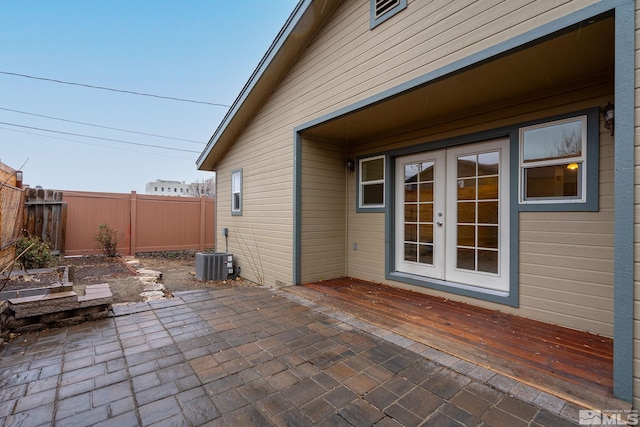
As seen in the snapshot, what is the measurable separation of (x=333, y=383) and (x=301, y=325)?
110 centimetres

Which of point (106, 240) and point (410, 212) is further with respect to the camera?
point (106, 240)

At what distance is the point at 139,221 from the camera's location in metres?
8.91

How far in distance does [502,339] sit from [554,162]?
6.54ft

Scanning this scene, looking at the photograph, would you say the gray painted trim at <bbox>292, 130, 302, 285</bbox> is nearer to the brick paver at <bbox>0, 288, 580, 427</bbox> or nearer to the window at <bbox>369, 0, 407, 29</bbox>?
the brick paver at <bbox>0, 288, 580, 427</bbox>

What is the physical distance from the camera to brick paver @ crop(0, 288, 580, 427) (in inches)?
64.4

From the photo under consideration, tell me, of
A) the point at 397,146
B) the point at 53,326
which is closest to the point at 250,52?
the point at 397,146

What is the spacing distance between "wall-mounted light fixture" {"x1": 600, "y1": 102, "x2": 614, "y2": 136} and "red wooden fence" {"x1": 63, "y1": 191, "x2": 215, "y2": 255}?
1009 cm

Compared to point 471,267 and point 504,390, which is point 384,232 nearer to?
point 471,267

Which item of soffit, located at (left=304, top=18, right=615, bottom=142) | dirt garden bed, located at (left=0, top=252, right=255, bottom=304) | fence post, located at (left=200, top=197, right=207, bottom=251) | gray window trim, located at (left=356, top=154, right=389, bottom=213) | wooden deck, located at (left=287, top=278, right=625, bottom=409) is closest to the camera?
wooden deck, located at (left=287, top=278, right=625, bottom=409)

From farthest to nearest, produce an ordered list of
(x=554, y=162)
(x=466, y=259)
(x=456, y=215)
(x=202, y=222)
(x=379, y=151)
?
(x=202, y=222) < (x=379, y=151) < (x=456, y=215) < (x=466, y=259) < (x=554, y=162)

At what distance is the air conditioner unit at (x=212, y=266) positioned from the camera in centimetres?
602

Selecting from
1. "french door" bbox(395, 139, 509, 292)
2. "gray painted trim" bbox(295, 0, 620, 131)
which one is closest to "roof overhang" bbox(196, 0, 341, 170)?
"gray painted trim" bbox(295, 0, 620, 131)

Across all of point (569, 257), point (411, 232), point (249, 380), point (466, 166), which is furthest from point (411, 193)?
point (249, 380)

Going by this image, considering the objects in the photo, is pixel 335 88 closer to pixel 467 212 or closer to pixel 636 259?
pixel 467 212
